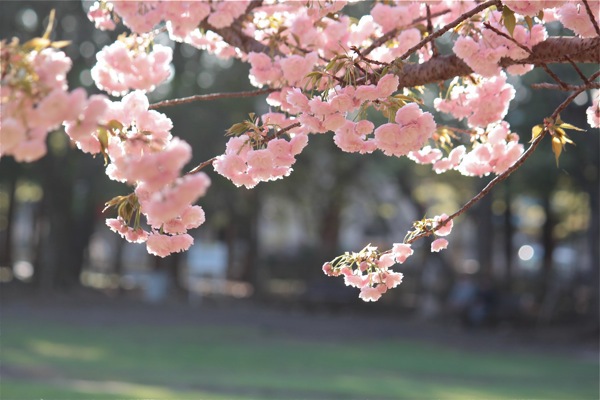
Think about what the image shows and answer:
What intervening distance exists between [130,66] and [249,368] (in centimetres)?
958

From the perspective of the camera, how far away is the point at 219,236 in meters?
35.6

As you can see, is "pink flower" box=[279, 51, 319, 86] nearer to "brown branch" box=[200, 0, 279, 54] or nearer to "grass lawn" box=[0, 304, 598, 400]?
"brown branch" box=[200, 0, 279, 54]

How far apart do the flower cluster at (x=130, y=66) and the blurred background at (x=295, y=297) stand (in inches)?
246

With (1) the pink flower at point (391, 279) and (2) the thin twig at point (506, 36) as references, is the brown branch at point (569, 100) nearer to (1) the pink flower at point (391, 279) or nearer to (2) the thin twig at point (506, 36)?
(2) the thin twig at point (506, 36)

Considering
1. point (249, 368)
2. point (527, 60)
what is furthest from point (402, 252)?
point (249, 368)

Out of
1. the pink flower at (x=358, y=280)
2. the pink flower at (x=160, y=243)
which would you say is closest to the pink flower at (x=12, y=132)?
the pink flower at (x=160, y=243)

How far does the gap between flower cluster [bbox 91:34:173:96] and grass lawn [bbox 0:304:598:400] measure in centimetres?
608

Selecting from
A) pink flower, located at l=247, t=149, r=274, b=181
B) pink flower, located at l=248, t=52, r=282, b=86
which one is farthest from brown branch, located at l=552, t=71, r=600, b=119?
pink flower, located at l=248, t=52, r=282, b=86

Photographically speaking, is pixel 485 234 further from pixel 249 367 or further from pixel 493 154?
pixel 493 154

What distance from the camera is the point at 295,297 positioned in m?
22.2

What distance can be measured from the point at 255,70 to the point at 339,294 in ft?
57.0

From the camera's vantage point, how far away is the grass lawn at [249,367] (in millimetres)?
10453

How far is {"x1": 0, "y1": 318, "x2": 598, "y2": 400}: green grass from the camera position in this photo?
10.4 metres

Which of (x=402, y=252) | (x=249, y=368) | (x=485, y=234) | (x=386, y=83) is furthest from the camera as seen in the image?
(x=485, y=234)
